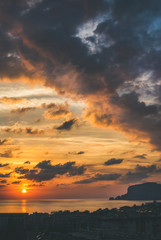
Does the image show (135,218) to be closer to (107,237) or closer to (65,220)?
(65,220)

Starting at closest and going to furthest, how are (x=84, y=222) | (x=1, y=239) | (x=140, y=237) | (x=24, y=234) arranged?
(x=140, y=237) → (x=1, y=239) → (x=24, y=234) → (x=84, y=222)

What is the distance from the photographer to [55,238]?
90.6 m

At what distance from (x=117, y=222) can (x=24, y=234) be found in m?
42.6

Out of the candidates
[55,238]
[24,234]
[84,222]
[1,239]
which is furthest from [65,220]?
[55,238]

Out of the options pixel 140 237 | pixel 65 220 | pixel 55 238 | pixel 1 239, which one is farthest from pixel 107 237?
pixel 65 220

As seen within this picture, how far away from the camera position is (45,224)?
430ft

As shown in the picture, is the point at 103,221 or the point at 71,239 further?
the point at 103,221

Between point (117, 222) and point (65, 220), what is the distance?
75.8 feet

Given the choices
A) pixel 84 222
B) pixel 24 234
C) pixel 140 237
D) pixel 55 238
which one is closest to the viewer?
pixel 140 237

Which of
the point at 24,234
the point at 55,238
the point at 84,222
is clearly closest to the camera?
the point at 55,238

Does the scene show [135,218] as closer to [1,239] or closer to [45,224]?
[45,224]

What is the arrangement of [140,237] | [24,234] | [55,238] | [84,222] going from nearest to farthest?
1. [140,237]
2. [55,238]
3. [24,234]
4. [84,222]

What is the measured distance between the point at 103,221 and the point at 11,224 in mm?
39168

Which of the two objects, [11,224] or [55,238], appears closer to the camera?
[55,238]
